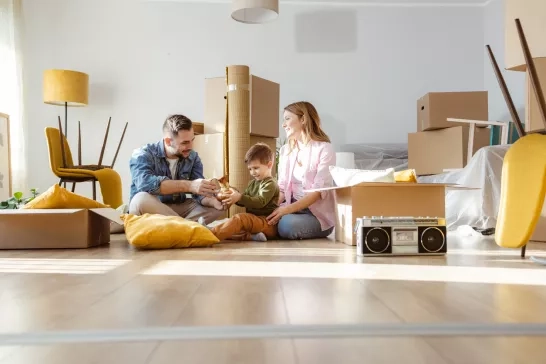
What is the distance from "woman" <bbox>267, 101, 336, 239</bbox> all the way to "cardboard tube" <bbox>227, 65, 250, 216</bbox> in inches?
14.5

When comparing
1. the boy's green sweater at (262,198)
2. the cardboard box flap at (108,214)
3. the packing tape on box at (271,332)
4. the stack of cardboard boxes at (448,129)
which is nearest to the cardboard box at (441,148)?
the stack of cardboard boxes at (448,129)

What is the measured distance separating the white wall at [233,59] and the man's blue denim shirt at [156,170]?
2.35m

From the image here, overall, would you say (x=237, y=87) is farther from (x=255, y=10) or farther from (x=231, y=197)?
(x=255, y=10)

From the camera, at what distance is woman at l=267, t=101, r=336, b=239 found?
2721 millimetres

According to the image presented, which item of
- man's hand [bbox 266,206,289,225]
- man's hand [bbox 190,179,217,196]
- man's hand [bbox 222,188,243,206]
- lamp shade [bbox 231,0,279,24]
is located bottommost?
man's hand [bbox 266,206,289,225]

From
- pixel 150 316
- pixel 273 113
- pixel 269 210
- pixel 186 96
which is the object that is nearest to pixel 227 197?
pixel 269 210

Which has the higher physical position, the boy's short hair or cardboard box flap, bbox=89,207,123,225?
Result: the boy's short hair

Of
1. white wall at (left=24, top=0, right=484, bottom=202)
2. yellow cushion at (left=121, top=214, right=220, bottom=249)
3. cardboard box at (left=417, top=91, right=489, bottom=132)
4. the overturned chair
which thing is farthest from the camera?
white wall at (left=24, top=0, right=484, bottom=202)

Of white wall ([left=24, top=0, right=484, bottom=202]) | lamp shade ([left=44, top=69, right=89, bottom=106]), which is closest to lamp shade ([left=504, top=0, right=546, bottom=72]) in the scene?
white wall ([left=24, top=0, right=484, bottom=202])

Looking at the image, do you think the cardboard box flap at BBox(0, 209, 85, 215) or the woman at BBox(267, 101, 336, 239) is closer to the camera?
the cardboard box flap at BBox(0, 209, 85, 215)

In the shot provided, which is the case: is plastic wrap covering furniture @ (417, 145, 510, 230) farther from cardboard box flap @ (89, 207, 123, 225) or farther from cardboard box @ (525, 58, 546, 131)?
cardboard box flap @ (89, 207, 123, 225)

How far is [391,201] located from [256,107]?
1215mm

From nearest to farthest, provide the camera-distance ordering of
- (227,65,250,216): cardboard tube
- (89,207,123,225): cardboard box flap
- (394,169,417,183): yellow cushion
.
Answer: (89,207,123,225): cardboard box flap
(394,169,417,183): yellow cushion
(227,65,250,216): cardboard tube

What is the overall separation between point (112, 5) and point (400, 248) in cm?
430
